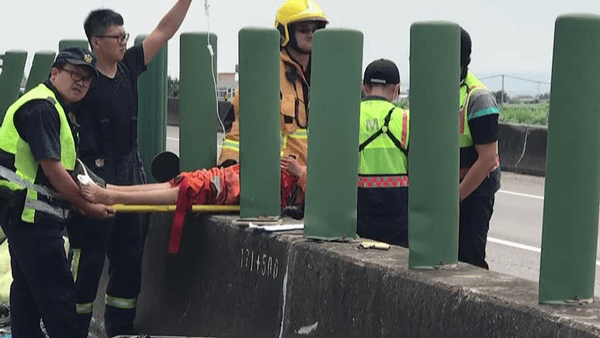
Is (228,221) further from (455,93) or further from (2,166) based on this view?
(455,93)

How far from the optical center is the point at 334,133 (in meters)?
6.21

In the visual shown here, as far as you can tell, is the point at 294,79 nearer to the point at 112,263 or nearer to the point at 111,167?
the point at 111,167

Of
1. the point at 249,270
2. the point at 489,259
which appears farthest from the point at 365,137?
the point at 489,259

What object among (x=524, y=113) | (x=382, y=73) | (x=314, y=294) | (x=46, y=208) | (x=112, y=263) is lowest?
(x=524, y=113)

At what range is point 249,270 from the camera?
6754 millimetres

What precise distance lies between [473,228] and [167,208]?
1551mm

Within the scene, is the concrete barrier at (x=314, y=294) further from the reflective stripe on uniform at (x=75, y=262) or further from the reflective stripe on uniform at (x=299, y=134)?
the reflective stripe on uniform at (x=299, y=134)

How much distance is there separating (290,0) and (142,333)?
6.45 feet

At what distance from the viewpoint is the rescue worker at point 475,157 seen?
7.27m

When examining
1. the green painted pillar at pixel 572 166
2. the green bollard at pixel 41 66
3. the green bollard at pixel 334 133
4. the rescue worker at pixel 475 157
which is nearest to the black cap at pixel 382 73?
the rescue worker at pixel 475 157

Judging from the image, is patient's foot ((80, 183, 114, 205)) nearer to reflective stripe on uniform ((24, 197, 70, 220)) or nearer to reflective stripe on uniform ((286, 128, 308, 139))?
reflective stripe on uniform ((24, 197, 70, 220))

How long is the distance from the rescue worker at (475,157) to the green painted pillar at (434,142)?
1.85 metres

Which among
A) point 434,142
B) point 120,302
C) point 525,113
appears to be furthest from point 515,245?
point 525,113

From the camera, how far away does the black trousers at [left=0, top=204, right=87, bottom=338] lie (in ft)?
24.1
